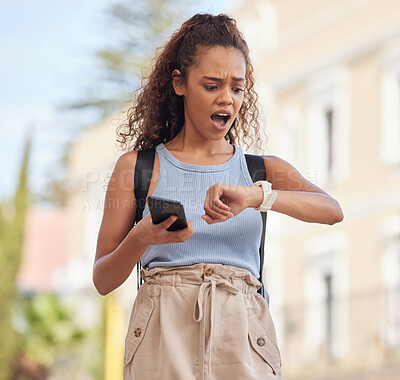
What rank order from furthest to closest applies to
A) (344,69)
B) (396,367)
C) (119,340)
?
(344,69)
(119,340)
(396,367)

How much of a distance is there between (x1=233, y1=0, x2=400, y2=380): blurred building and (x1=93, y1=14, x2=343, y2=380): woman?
12815 mm

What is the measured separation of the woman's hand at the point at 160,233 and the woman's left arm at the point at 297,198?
22cm

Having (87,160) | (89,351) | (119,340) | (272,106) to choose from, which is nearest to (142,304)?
(119,340)

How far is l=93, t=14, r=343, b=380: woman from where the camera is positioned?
2572 millimetres

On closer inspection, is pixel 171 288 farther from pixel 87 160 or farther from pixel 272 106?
pixel 87 160

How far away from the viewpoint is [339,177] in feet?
63.9

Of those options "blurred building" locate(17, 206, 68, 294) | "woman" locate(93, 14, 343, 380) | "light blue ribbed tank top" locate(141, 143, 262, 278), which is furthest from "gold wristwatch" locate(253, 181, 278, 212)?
"blurred building" locate(17, 206, 68, 294)

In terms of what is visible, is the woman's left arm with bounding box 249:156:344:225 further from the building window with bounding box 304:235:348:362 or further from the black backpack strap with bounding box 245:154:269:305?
the building window with bounding box 304:235:348:362

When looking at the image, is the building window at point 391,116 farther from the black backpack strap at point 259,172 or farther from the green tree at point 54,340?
the black backpack strap at point 259,172

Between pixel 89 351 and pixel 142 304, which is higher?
pixel 142 304

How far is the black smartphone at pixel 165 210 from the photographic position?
7.64 feet

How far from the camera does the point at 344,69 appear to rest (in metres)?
19.5

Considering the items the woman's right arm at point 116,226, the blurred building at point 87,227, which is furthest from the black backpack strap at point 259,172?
the blurred building at point 87,227

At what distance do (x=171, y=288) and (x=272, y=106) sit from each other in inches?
758
